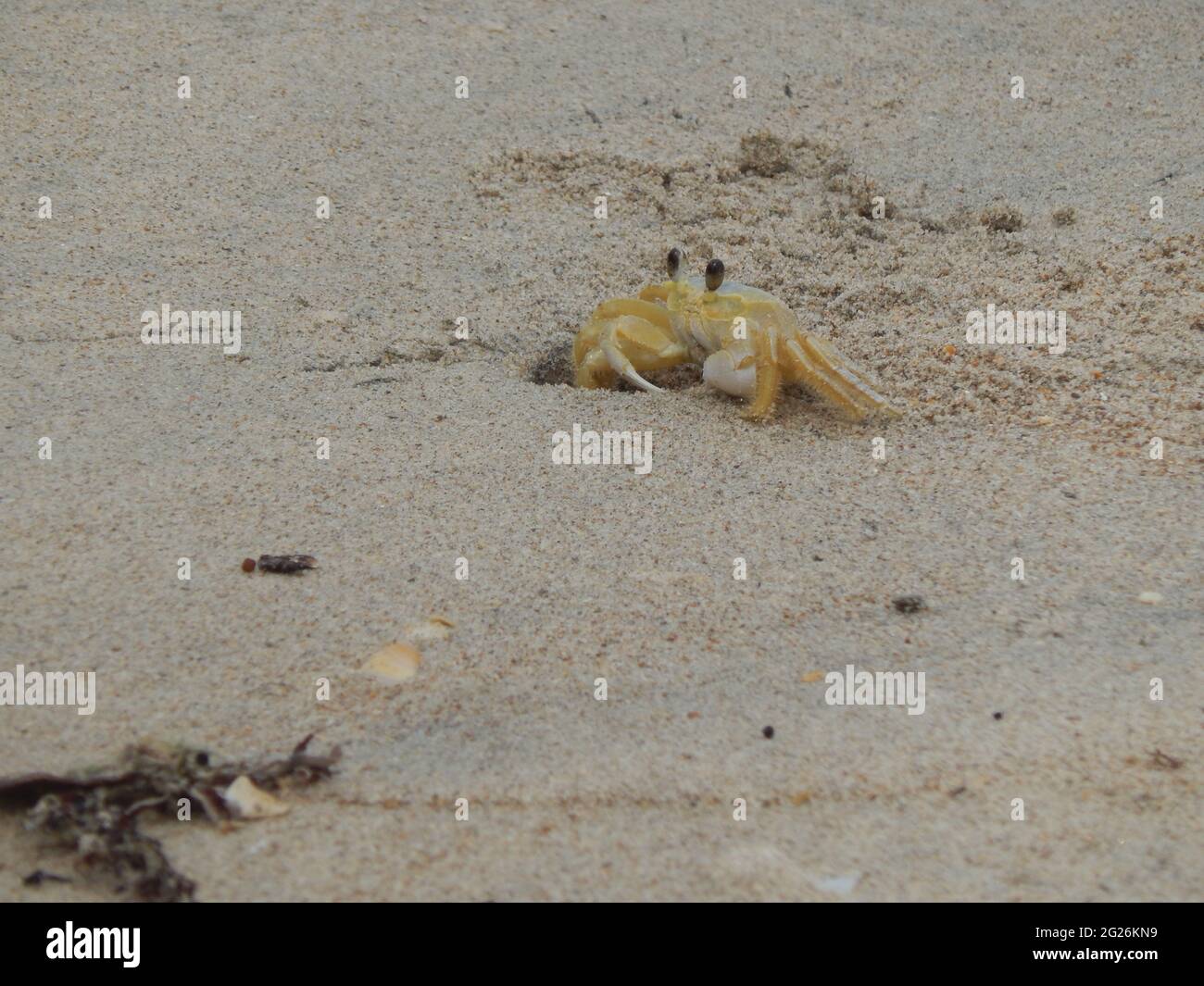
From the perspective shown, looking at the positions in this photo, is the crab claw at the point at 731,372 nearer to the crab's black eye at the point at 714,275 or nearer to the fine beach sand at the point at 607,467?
the fine beach sand at the point at 607,467

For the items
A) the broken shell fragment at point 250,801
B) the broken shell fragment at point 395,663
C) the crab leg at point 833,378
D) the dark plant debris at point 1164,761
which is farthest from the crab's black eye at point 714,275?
the broken shell fragment at point 250,801

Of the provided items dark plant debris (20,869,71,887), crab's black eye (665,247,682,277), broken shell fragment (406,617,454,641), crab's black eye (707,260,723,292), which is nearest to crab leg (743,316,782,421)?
crab's black eye (707,260,723,292)

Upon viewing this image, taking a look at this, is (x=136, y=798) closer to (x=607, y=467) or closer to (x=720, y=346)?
(x=607, y=467)

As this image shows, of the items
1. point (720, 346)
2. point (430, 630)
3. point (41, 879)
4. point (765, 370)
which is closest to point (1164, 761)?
point (430, 630)

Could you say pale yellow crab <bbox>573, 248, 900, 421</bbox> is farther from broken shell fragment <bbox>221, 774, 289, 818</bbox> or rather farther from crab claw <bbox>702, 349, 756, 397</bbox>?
broken shell fragment <bbox>221, 774, 289, 818</bbox>

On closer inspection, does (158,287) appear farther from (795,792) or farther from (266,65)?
(795,792)
